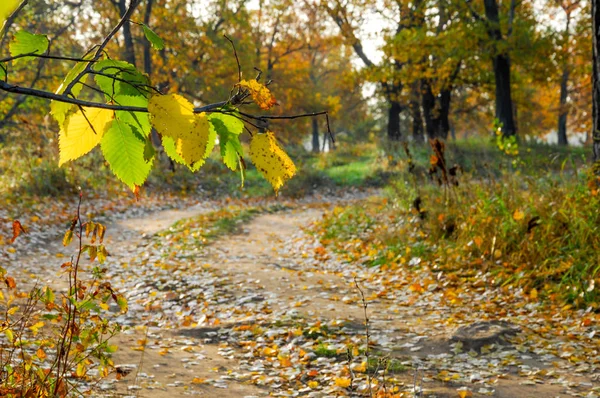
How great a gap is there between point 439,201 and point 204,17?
17.5 m

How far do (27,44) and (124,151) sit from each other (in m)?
0.38

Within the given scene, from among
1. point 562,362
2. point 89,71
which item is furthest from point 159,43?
point 562,362

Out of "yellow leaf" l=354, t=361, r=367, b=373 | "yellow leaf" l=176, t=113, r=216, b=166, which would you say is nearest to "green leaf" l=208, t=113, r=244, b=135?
"yellow leaf" l=176, t=113, r=216, b=166

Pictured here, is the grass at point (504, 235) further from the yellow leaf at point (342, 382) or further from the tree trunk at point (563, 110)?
the tree trunk at point (563, 110)

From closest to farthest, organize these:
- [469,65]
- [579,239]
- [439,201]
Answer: [579,239], [439,201], [469,65]

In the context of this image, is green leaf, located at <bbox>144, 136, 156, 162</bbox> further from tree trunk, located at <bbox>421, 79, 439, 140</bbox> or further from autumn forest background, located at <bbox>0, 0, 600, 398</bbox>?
tree trunk, located at <bbox>421, 79, 439, 140</bbox>

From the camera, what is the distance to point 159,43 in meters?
1.65

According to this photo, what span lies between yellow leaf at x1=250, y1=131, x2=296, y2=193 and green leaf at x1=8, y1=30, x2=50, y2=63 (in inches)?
24.8

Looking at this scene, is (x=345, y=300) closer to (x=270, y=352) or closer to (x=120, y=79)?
(x=270, y=352)

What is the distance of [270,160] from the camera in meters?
1.47

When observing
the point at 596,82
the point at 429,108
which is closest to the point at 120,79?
the point at 596,82

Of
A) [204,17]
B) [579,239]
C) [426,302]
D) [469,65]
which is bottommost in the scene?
[426,302]

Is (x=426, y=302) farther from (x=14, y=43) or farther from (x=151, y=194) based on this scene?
(x=151, y=194)

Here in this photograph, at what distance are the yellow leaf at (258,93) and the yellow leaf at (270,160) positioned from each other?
81 millimetres
